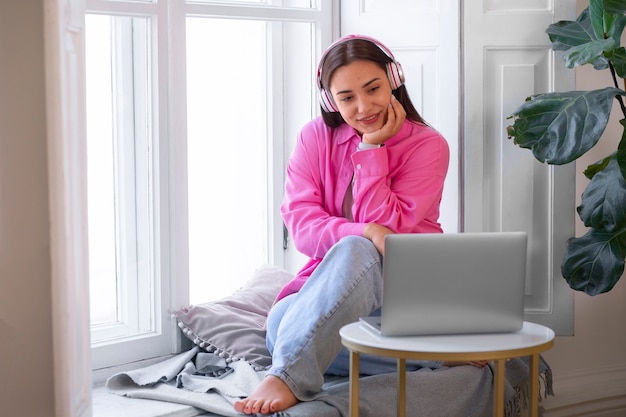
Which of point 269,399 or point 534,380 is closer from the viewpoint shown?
point 534,380

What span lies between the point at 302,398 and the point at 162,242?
940 millimetres

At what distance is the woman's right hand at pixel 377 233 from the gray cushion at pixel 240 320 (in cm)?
51

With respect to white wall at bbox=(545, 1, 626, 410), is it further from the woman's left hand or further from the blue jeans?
the blue jeans

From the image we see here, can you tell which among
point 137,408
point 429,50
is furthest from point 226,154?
point 137,408

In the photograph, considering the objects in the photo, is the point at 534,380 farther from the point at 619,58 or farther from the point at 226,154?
the point at 226,154

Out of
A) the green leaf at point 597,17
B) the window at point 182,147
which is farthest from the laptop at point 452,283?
the window at point 182,147

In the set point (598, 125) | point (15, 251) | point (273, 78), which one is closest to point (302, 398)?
point (15, 251)

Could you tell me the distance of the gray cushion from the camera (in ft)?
8.99

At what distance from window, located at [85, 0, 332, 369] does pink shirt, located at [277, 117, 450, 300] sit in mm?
479

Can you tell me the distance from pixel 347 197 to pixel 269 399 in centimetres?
77

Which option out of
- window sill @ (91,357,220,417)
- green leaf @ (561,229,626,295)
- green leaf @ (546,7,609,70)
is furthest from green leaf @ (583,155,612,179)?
window sill @ (91,357,220,417)

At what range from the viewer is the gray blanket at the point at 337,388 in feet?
7.61

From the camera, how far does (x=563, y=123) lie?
252cm

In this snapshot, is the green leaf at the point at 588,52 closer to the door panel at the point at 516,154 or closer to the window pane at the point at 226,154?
the door panel at the point at 516,154
